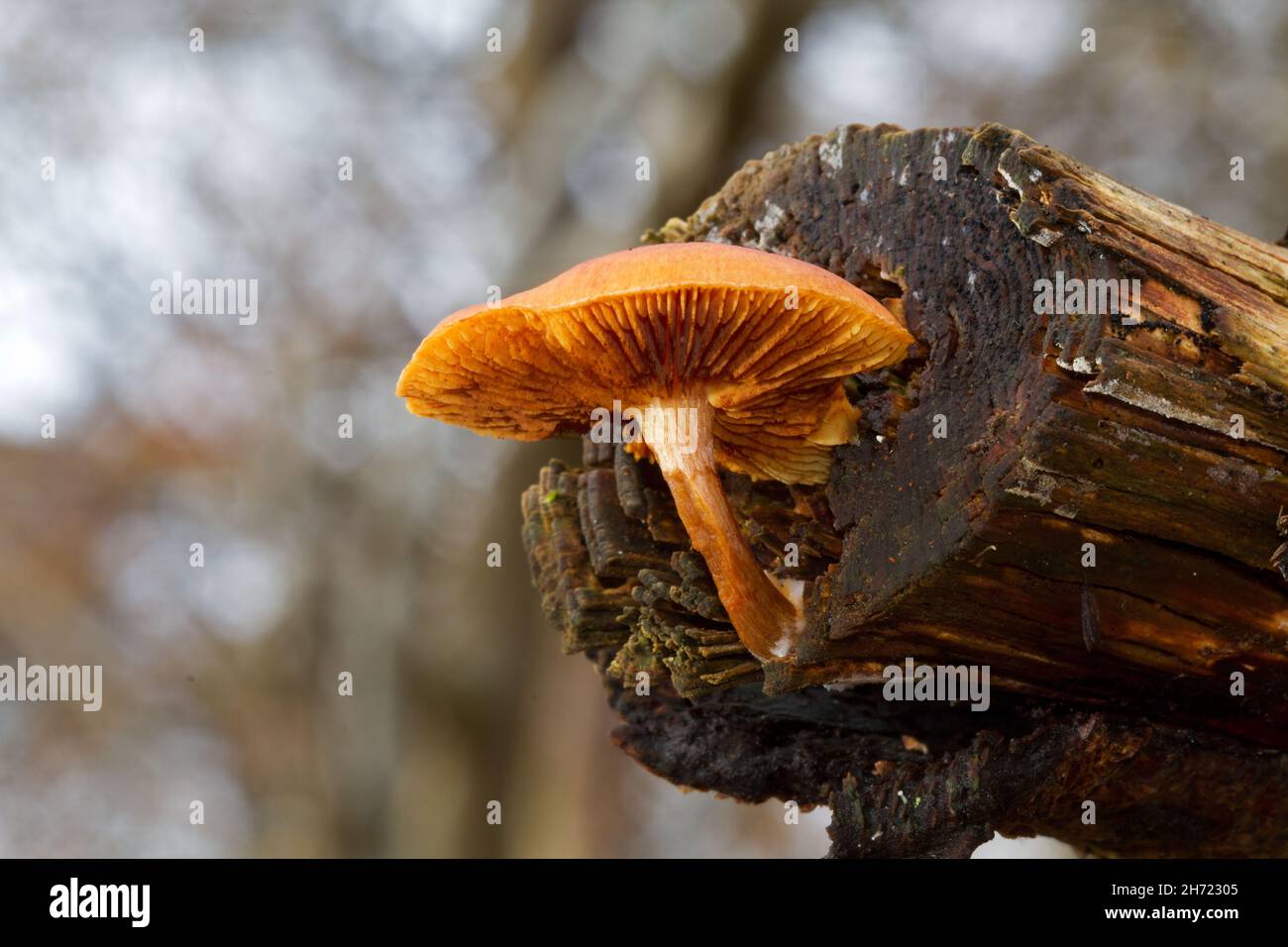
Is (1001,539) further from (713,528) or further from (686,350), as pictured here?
(686,350)

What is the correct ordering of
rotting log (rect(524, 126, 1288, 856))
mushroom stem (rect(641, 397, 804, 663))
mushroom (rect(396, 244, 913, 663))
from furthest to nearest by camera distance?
1. mushroom stem (rect(641, 397, 804, 663))
2. mushroom (rect(396, 244, 913, 663))
3. rotting log (rect(524, 126, 1288, 856))

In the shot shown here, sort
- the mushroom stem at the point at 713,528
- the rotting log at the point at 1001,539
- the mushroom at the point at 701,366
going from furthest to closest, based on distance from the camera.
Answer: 1. the mushroom stem at the point at 713,528
2. the mushroom at the point at 701,366
3. the rotting log at the point at 1001,539

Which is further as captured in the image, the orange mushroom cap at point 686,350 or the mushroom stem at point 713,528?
the mushroom stem at point 713,528

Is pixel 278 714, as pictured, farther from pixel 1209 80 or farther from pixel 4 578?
pixel 1209 80

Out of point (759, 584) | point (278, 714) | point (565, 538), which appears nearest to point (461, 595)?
point (278, 714)

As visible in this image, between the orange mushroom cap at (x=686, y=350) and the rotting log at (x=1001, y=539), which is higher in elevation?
the orange mushroom cap at (x=686, y=350)

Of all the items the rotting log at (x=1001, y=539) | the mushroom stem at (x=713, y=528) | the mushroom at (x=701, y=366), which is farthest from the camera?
the mushroom stem at (x=713, y=528)

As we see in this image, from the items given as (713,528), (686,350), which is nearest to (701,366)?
(686,350)
